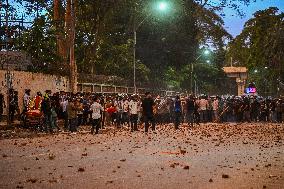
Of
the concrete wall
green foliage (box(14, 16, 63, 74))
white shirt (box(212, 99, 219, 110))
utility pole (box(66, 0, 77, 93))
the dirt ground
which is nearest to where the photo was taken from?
the dirt ground

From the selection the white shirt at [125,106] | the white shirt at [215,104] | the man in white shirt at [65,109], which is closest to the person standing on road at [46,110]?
the man in white shirt at [65,109]

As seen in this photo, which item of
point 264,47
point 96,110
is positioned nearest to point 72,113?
point 96,110

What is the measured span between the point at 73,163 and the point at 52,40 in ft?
81.9

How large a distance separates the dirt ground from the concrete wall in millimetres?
9983

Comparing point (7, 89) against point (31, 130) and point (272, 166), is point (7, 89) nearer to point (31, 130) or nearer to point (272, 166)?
point (31, 130)

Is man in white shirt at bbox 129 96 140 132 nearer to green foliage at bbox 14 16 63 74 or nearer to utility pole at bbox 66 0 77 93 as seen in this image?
utility pole at bbox 66 0 77 93

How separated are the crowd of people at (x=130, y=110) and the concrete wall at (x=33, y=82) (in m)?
0.59

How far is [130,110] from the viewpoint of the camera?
25.4 metres

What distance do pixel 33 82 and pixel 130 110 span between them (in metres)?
6.86

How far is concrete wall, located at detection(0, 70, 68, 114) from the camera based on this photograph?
26.7 m

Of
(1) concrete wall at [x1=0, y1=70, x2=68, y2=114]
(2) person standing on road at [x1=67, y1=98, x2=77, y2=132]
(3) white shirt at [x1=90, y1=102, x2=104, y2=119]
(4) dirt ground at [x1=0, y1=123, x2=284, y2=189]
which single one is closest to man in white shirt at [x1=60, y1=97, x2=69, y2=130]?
(2) person standing on road at [x1=67, y1=98, x2=77, y2=132]

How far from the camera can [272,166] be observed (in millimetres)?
11242

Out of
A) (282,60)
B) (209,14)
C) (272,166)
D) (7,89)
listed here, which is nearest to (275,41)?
(282,60)

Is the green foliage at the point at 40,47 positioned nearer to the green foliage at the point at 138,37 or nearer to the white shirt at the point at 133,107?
the green foliage at the point at 138,37
